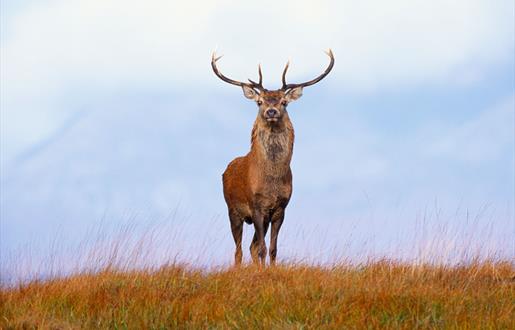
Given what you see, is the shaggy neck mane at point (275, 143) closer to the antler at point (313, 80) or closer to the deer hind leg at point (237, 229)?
the antler at point (313, 80)

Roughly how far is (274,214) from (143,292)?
147 inches

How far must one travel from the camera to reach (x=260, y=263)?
1055 cm

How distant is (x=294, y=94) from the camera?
468 inches

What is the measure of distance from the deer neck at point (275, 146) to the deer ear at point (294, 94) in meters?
0.30

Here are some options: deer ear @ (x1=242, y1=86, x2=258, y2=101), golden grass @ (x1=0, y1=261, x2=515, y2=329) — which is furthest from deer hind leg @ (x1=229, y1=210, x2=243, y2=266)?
golden grass @ (x1=0, y1=261, x2=515, y2=329)

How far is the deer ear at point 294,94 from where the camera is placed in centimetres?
1184

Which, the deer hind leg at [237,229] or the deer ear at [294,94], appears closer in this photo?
the deer ear at [294,94]

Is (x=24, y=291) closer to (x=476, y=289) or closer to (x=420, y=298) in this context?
(x=420, y=298)

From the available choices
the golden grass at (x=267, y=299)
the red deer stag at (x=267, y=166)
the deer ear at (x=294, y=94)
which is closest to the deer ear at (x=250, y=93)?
the red deer stag at (x=267, y=166)

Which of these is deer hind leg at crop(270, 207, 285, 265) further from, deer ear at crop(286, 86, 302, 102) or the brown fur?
deer ear at crop(286, 86, 302, 102)

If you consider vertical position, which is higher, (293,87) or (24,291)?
(293,87)

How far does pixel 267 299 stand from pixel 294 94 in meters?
4.87

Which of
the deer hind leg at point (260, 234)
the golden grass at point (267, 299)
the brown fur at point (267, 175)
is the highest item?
the brown fur at point (267, 175)

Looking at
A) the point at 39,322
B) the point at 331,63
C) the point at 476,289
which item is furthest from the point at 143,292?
the point at 331,63
